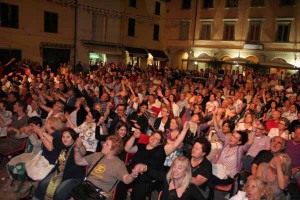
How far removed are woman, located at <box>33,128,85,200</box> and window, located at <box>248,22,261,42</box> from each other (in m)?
23.0

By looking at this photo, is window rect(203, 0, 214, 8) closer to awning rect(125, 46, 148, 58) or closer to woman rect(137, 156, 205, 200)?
awning rect(125, 46, 148, 58)

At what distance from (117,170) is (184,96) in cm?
568

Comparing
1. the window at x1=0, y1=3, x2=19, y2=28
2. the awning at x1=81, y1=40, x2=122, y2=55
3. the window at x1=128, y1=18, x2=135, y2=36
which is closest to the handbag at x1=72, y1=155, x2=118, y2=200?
the window at x1=0, y1=3, x2=19, y2=28

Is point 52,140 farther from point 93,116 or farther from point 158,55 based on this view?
point 158,55

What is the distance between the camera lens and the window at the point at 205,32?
87.8ft

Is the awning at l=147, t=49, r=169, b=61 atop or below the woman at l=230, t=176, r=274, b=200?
atop

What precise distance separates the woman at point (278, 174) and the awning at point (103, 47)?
68.0 ft

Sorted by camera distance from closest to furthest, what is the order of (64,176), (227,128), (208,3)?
1. (64,176)
2. (227,128)
3. (208,3)

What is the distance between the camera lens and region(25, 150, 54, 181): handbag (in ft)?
14.3

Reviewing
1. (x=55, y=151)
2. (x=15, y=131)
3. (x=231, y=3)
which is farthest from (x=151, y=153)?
(x=231, y=3)

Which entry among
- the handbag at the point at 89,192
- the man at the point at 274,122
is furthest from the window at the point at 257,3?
the handbag at the point at 89,192

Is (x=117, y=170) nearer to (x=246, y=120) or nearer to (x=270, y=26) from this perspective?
(x=246, y=120)

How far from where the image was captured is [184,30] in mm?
28516

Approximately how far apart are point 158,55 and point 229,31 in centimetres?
727
